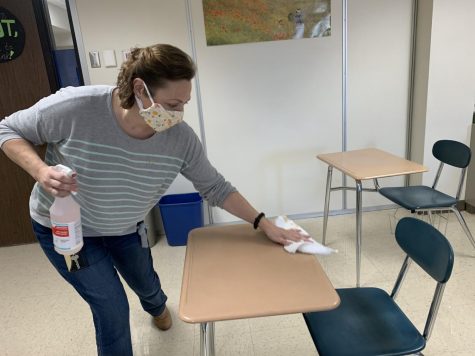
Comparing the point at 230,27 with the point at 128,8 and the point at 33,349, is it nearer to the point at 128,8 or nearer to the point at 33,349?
the point at 128,8

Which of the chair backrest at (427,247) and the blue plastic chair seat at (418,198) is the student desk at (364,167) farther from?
the chair backrest at (427,247)

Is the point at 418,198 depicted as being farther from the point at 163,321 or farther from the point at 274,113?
the point at 163,321

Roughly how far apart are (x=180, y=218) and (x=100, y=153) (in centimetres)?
169

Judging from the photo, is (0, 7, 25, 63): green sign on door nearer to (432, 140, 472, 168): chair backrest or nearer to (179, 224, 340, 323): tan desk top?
(179, 224, 340, 323): tan desk top

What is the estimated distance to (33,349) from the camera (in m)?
1.82

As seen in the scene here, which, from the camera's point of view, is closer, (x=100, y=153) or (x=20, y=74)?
(x=100, y=153)

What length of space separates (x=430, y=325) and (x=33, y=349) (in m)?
1.82

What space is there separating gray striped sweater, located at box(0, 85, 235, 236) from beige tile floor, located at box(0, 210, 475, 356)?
88 centimetres

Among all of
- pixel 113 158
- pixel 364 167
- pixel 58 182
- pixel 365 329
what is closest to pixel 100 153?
pixel 113 158

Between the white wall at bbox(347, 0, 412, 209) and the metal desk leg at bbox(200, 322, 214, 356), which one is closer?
the metal desk leg at bbox(200, 322, 214, 356)

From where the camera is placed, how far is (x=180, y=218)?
2.76 meters

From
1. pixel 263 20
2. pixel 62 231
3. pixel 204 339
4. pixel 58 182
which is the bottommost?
pixel 204 339

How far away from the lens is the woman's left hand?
4.00ft

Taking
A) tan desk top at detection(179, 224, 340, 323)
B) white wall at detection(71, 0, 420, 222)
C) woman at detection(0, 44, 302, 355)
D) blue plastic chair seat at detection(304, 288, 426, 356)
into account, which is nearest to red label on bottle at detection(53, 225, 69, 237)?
woman at detection(0, 44, 302, 355)
